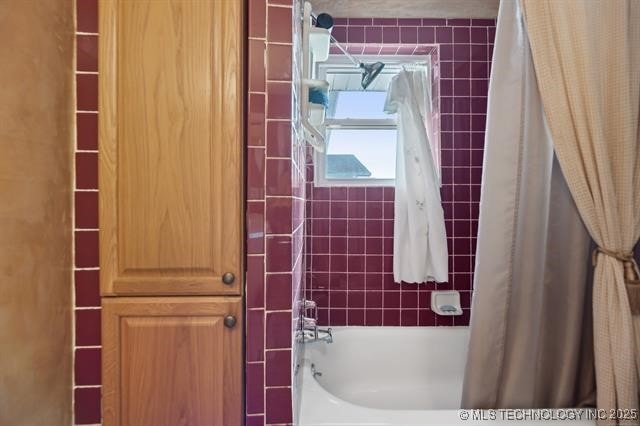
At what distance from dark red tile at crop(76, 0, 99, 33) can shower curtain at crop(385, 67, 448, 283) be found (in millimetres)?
1298

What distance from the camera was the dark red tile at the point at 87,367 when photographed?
0.97 m

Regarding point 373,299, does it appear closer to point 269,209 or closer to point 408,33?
point 269,209

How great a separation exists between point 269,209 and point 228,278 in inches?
9.0

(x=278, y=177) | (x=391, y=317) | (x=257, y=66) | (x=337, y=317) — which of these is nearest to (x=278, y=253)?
(x=278, y=177)

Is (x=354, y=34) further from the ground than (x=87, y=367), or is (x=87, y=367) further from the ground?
(x=354, y=34)

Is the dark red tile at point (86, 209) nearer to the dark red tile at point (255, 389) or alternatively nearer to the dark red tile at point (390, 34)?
the dark red tile at point (255, 389)

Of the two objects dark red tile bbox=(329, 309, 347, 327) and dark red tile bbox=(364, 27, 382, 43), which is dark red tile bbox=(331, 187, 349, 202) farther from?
dark red tile bbox=(364, 27, 382, 43)

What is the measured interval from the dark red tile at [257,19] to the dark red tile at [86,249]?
2.38ft

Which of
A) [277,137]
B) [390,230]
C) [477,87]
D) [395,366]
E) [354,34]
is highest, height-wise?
[354,34]

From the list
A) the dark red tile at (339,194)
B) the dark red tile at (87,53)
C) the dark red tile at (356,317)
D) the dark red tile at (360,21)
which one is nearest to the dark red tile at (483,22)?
the dark red tile at (360,21)

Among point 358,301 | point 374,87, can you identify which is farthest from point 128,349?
point 374,87

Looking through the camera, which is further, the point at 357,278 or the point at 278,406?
the point at 357,278

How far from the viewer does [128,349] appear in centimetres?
96

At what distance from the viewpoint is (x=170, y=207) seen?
0.96 meters
